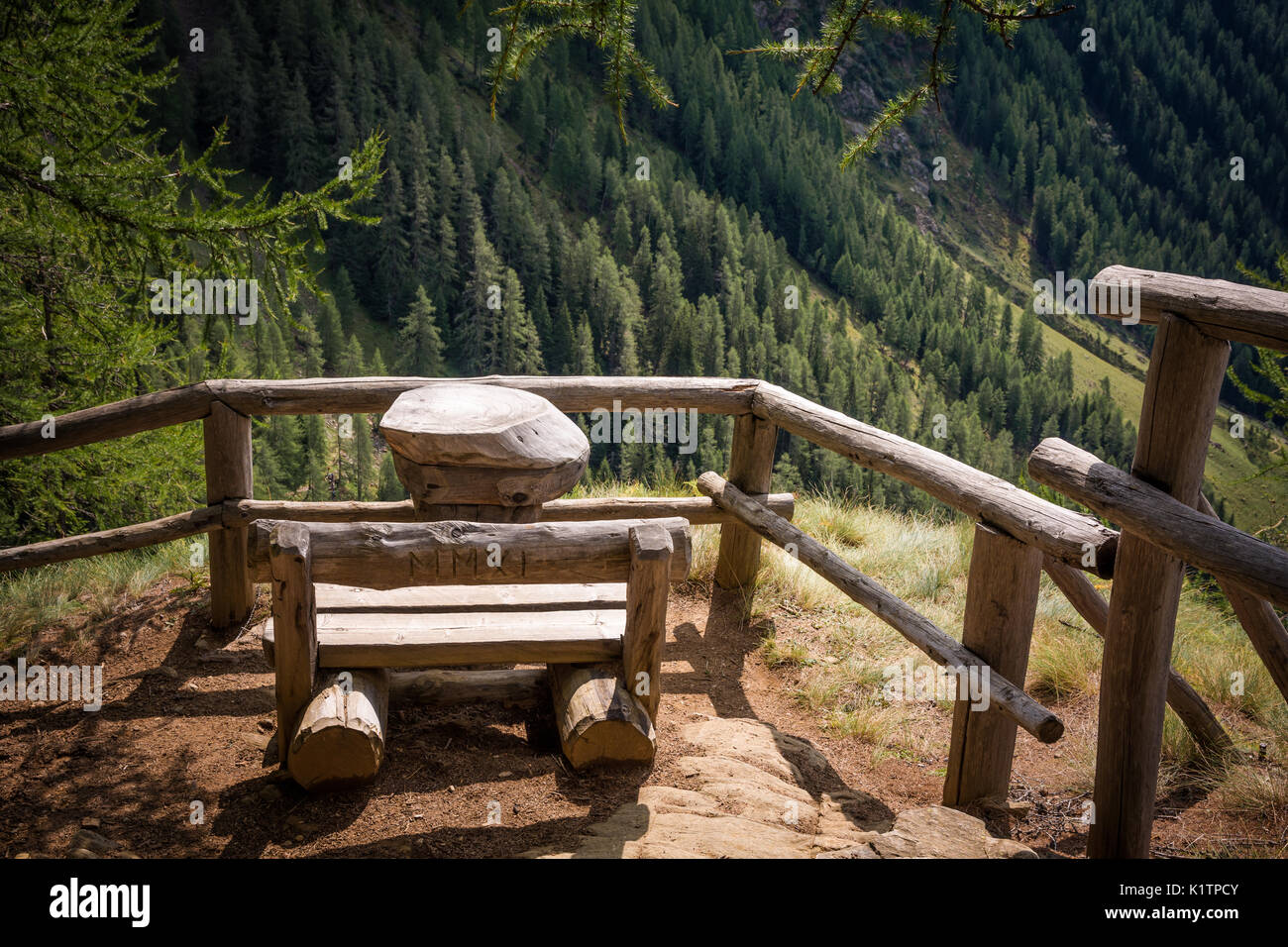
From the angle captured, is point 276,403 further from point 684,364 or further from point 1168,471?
point 684,364

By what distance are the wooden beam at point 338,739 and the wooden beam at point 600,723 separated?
0.71 meters

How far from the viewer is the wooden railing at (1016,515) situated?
245cm

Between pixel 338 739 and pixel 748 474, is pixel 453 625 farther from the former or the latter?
pixel 748 474

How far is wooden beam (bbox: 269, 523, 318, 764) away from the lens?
280 cm

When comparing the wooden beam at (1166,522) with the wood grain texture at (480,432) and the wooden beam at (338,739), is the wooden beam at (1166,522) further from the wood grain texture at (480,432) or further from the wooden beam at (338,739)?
the wooden beam at (338,739)

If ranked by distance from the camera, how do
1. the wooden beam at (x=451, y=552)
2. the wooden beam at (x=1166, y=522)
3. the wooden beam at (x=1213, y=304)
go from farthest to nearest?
the wooden beam at (x=451, y=552) → the wooden beam at (x=1213, y=304) → the wooden beam at (x=1166, y=522)

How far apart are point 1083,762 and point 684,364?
5404cm

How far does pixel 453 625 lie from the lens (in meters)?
3.42

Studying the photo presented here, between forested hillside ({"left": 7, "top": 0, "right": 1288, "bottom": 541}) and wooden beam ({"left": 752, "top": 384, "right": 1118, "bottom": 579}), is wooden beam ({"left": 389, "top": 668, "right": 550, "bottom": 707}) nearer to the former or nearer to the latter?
wooden beam ({"left": 752, "top": 384, "right": 1118, "bottom": 579})

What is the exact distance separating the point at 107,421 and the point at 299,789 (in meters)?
2.43

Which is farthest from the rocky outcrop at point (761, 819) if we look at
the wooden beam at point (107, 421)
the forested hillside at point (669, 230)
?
the forested hillside at point (669, 230)

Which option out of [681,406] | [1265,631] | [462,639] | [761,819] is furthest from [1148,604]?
[681,406]
